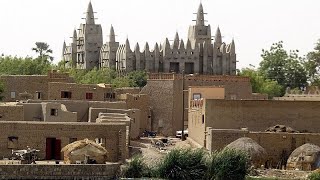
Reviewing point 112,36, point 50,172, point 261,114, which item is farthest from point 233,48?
point 50,172

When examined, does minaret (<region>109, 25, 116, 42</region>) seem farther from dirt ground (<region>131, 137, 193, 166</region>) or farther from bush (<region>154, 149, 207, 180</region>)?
bush (<region>154, 149, 207, 180</region>)

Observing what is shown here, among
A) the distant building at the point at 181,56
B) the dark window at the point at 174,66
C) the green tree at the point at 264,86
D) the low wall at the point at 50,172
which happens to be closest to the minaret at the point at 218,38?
the distant building at the point at 181,56

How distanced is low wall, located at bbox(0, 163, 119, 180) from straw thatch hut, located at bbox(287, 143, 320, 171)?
26.9 feet

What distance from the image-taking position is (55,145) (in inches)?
1507

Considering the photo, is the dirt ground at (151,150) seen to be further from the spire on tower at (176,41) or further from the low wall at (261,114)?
the spire on tower at (176,41)

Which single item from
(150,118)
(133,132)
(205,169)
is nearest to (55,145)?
(205,169)

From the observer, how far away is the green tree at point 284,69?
102250 millimetres

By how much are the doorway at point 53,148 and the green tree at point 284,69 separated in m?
64.7

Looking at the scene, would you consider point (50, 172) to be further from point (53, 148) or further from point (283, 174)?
point (283, 174)

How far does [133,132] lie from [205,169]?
13.5m

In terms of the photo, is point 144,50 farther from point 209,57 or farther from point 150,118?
point 150,118

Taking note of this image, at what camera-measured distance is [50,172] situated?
35125 millimetres

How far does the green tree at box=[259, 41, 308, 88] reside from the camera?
335ft

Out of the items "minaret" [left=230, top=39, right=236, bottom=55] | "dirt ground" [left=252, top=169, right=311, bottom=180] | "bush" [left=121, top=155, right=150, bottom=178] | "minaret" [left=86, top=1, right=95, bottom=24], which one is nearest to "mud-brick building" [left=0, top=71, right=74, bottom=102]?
"dirt ground" [left=252, top=169, right=311, bottom=180]
